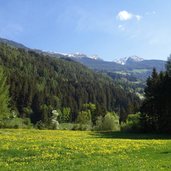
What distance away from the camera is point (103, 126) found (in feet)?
365

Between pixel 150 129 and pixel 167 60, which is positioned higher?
pixel 167 60

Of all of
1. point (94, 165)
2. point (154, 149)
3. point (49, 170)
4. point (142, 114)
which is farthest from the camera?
point (142, 114)

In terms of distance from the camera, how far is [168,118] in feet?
284

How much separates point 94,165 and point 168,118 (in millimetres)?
65684

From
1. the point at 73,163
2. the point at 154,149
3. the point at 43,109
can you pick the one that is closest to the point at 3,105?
the point at 154,149

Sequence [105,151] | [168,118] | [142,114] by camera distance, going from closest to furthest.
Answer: [105,151] < [168,118] < [142,114]

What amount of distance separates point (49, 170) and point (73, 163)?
3.62 m

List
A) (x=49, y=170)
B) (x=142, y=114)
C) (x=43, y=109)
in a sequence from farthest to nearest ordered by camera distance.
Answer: (x=43, y=109) < (x=142, y=114) < (x=49, y=170)

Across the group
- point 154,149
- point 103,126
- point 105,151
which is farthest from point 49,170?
point 103,126

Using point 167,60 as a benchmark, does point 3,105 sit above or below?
below

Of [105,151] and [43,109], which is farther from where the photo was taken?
[43,109]

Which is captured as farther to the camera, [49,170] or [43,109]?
[43,109]

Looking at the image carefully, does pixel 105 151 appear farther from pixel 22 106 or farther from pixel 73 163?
pixel 22 106

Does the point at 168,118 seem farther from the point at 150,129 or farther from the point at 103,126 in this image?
the point at 103,126
